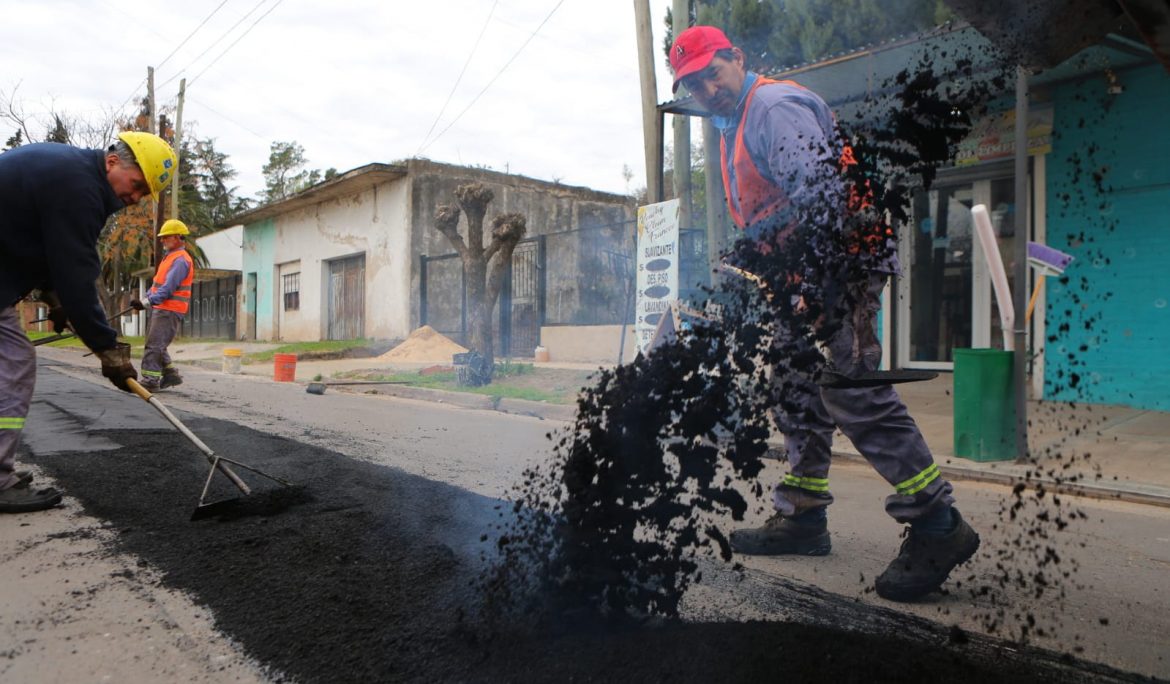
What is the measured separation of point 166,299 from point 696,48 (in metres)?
7.23

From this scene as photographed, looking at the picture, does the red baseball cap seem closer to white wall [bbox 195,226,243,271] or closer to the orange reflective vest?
the orange reflective vest

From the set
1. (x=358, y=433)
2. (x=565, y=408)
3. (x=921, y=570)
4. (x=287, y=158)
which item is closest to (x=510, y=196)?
(x=565, y=408)

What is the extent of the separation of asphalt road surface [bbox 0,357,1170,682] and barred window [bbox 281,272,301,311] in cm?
1942

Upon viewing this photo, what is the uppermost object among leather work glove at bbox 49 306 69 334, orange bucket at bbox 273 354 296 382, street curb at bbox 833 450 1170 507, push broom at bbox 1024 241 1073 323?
push broom at bbox 1024 241 1073 323

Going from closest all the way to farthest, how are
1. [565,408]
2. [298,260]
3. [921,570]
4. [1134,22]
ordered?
1. [1134,22]
2. [921,570]
3. [565,408]
4. [298,260]

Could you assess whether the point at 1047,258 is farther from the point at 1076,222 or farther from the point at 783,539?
the point at 1076,222

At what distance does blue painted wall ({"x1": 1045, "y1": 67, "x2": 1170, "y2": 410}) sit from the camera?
630cm

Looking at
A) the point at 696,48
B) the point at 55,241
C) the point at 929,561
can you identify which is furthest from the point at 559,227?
the point at 929,561

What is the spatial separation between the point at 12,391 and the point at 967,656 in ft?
11.9

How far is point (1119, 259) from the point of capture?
6699 millimetres

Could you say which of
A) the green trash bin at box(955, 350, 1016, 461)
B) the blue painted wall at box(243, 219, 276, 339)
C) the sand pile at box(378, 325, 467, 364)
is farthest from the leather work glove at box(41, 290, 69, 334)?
the blue painted wall at box(243, 219, 276, 339)

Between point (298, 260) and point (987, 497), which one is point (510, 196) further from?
point (987, 497)

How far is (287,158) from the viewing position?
51.9 m

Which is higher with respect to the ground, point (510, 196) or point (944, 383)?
point (510, 196)
